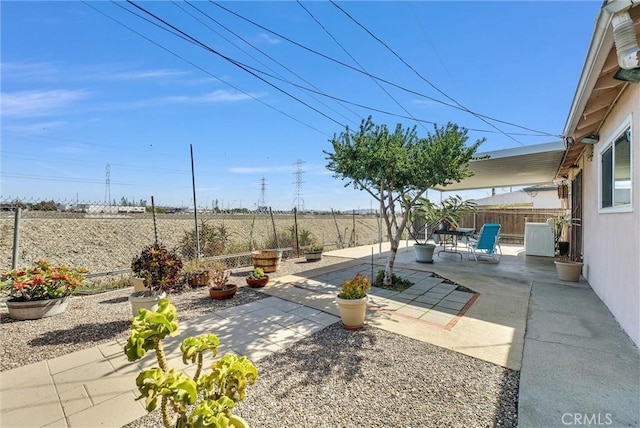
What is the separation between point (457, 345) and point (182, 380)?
282 cm

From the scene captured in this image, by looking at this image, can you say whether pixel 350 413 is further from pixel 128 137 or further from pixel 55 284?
pixel 128 137

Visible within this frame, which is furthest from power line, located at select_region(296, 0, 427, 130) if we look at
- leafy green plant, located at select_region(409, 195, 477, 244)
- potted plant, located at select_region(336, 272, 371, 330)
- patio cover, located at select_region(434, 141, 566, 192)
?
potted plant, located at select_region(336, 272, 371, 330)

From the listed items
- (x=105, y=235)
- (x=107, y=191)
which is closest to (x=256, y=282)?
(x=105, y=235)

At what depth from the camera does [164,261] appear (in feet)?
11.8

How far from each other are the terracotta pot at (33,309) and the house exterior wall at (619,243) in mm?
6867

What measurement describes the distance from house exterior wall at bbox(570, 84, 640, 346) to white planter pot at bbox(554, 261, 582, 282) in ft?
0.65

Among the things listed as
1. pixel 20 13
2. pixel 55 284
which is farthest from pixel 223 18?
pixel 55 284

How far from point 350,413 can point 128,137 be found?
50.6ft

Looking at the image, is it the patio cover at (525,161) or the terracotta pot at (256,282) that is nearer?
the terracotta pot at (256,282)

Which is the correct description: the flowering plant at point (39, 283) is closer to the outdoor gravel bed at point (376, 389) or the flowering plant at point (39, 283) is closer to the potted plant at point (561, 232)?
the outdoor gravel bed at point (376, 389)

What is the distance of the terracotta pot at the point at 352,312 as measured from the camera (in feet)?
10.8

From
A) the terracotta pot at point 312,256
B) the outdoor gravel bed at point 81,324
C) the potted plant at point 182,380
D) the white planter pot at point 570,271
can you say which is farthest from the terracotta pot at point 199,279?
the white planter pot at point 570,271

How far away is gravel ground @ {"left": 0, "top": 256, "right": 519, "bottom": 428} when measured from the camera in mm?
1869

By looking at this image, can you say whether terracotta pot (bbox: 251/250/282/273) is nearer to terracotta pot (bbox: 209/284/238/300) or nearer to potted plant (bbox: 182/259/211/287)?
potted plant (bbox: 182/259/211/287)
